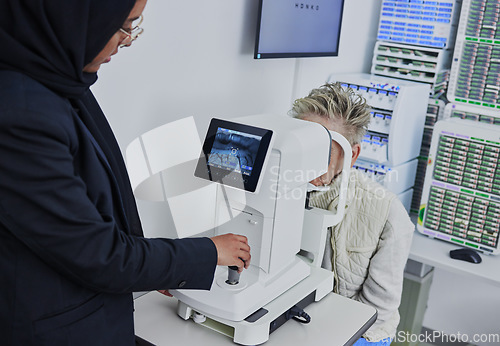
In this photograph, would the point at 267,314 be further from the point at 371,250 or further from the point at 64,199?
the point at 64,199

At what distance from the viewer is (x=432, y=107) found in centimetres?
262

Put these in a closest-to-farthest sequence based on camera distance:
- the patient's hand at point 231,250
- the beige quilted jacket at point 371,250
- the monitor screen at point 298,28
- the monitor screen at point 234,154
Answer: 1. the patient's hand at point 231,250
2. the monitor screen at point 234,154
3. the beige quilted jacket at point 371,250
4. the monitor screen at point 298,28

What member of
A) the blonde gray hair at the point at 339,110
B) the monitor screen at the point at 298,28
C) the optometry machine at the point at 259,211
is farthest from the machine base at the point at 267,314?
the monitor screen at the point at 298,28

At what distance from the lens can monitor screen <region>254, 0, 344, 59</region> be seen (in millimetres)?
1888

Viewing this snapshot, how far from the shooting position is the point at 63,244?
0.81 meters

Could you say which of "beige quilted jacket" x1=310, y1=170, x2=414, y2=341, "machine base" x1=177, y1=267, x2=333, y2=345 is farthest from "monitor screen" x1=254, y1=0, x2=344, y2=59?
"machine base" x1=177, y1=267, x2=333, y2=345

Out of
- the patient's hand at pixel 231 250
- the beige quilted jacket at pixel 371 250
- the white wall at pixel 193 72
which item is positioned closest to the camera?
the patient's hand at pixel 231 250

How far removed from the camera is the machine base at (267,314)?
1.25 m

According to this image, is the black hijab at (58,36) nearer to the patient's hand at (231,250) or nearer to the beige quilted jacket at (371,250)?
the patient's hand at (231,250)

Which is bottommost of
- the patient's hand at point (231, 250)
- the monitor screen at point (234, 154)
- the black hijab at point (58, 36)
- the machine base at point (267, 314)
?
the machine base at point (267, 314)

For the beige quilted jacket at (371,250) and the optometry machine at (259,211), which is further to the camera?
the beige quilted jacket at (371,250)

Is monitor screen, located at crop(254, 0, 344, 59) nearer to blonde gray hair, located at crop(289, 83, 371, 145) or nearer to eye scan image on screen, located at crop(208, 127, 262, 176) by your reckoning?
blonde gray hair, located at crop(289, 83, 371, 145)

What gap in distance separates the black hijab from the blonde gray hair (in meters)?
0.95

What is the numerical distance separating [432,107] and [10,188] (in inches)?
89.3
